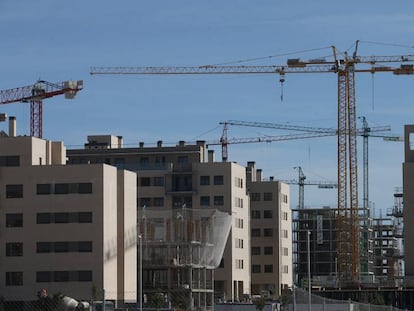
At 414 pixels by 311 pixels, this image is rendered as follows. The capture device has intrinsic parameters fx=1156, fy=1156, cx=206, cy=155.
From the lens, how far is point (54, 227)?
102 meters

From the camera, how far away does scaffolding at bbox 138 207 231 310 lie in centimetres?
11948

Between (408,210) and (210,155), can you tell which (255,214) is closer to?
(210,155)

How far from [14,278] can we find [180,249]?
79.7ft

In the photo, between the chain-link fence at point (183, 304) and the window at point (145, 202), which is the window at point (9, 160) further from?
the window at point (145, 202)

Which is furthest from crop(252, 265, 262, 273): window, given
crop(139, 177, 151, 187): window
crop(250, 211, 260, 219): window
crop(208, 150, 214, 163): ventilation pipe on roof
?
crop(139, 177, 151, 187): window

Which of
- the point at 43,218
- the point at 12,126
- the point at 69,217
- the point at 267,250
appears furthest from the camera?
the point at 267,250

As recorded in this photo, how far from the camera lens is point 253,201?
573 feet

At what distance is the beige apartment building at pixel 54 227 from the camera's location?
334 ft

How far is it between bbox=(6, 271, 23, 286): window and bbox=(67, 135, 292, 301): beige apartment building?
39903 millimetres

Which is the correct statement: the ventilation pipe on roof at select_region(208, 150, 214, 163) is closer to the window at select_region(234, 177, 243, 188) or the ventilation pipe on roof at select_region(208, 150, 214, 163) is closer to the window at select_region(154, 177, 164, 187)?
the window at select_region(234, 177, 243, 188)

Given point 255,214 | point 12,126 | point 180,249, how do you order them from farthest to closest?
point 255,214, point 180,249, point 12,126

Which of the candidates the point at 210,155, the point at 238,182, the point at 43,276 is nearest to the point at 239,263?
the point at 238,182

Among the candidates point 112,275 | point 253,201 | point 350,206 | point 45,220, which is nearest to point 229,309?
point 112,275

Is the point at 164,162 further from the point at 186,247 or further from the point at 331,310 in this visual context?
the point at 331,310
